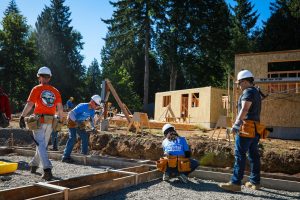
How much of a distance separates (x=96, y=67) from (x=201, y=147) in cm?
6712

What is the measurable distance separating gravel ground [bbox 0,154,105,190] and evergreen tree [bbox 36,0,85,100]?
35.1m

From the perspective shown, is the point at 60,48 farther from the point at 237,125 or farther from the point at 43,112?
the point at 237,125

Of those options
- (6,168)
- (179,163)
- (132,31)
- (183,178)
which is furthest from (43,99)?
(132,31)

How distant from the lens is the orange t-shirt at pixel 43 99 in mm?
6273

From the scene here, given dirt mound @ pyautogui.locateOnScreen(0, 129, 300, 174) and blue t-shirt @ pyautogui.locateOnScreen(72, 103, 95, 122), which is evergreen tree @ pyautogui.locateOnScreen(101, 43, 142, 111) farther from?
blue t-shirt @ pyautogui.locateOnScreen(72, 103, 95, 122)

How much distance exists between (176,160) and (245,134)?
1.43 meters

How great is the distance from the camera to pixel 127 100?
43281 millimetres

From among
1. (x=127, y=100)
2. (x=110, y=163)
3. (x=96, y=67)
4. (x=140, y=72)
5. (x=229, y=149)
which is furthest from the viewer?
(x=96, y=67)

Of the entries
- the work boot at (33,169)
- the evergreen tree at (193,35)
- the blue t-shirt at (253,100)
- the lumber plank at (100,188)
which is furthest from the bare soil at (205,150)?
the evergreen tree at (193,35)

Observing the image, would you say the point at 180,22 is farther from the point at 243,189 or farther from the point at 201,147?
the point at 243,189

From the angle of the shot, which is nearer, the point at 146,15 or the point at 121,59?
the point at 146,15

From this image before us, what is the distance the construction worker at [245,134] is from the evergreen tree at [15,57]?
1308 inches

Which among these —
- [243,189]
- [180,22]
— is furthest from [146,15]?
[243,189]

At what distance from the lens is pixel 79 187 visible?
4973 mm
